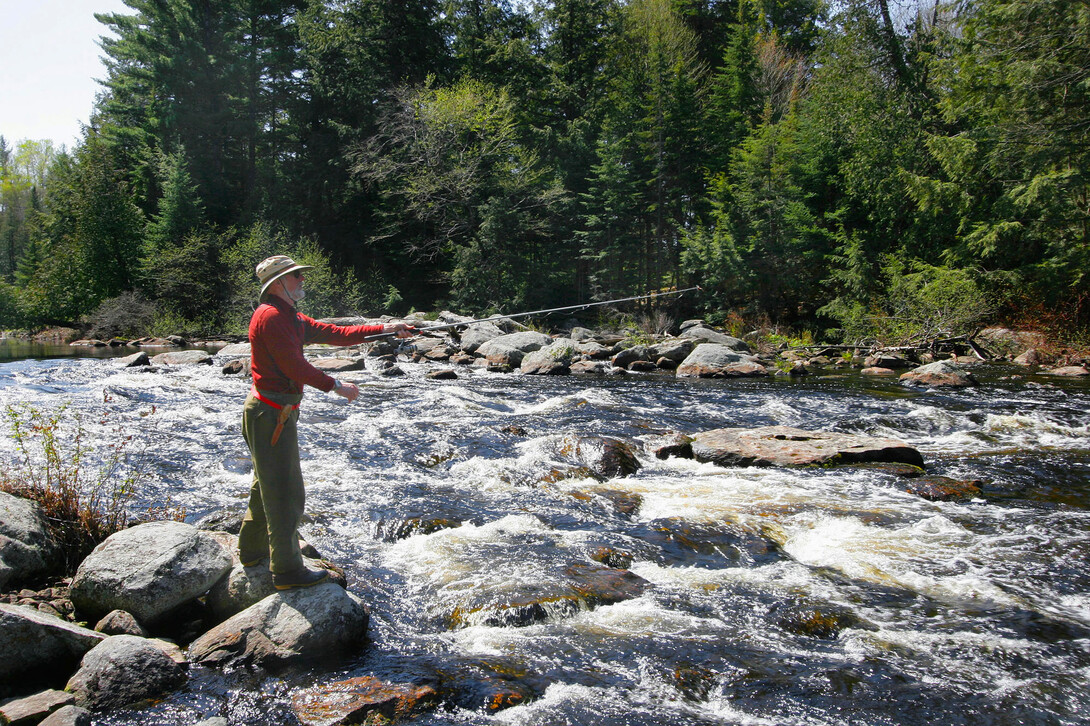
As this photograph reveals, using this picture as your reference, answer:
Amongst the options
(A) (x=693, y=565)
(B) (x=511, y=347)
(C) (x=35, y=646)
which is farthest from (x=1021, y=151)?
(C) (x=35, y=646)

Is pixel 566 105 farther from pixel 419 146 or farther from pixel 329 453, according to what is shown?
pixel 329 453

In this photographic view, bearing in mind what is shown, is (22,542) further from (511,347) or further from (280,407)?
(511,347)

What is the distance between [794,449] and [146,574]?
7751 millimetres

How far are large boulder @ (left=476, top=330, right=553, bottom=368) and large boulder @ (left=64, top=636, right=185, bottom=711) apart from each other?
664 inches

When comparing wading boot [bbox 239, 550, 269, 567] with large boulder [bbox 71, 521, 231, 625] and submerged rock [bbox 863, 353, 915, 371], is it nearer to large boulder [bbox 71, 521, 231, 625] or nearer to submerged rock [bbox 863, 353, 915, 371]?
large boulder [bbox 71, 521, 231, 625]

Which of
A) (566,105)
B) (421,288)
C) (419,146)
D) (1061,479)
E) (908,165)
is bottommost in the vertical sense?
(1061,479)

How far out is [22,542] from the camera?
4668 mm

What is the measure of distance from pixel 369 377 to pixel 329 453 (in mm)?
8576

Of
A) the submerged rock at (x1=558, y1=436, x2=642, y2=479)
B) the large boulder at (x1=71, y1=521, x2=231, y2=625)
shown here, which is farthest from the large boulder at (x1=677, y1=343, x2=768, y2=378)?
the large boulder at (x1=71, y1=521, x2=231, y2=625)

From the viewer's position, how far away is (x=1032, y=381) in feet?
49.5

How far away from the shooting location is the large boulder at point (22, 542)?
4516 millimetres

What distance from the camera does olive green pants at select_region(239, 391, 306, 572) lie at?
4289 millimetres

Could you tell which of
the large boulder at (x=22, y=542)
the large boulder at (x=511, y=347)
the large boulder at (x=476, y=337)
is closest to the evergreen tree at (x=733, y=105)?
the large boulder at (x=476, y=337)

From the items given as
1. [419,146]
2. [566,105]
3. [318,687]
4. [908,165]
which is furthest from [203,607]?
[566,105]
